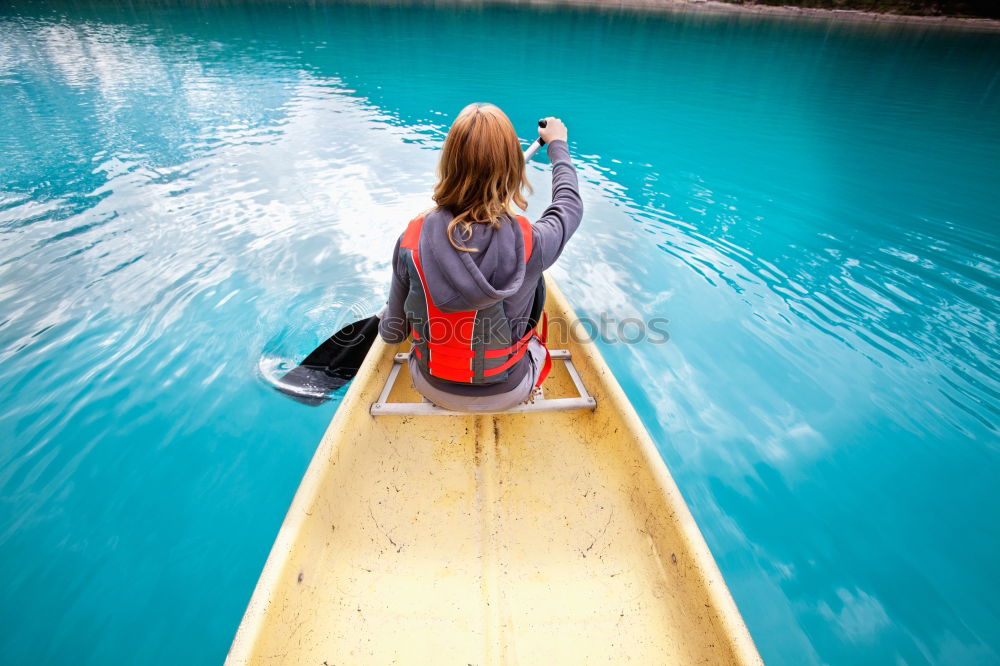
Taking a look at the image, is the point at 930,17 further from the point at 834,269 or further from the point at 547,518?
the point at 547,518

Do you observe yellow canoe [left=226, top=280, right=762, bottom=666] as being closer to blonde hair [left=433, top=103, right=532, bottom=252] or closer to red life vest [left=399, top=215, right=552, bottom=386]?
red life vest [left=399, top=215, right=552, bottom=386]

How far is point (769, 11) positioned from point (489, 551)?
47055 mm

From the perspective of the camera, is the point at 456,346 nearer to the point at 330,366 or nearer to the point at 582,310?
the point at 330,366

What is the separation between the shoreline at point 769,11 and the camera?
32.0 meters

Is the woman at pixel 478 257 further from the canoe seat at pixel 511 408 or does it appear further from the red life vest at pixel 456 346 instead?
the canoe seat at pixel 511 408

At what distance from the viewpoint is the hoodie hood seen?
1.68 meters

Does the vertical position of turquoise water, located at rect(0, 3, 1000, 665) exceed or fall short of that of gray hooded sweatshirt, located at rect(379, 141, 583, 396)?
it falls short

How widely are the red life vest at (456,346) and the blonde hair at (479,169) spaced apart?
13 cm

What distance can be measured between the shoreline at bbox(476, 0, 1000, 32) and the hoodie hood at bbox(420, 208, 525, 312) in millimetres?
42932

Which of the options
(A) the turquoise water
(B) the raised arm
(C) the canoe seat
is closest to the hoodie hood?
(B) the raised arm

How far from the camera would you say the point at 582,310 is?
5113 mm

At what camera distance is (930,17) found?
108 ft

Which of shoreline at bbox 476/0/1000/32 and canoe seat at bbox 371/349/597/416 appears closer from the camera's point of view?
canoe seat at bbox 371/349/597/416

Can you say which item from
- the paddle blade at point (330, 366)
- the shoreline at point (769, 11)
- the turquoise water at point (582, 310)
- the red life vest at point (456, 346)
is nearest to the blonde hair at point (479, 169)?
the red life vest at point (456, 346)
